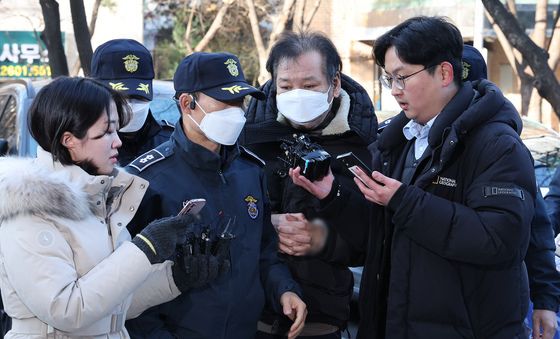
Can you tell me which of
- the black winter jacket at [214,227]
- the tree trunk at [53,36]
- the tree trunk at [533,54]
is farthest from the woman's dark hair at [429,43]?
the tree trunk at [53,36]

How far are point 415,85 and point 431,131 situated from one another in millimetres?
205

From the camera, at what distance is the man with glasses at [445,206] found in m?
2.62

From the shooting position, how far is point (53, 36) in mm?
8406

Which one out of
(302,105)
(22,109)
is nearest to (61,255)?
(302,105)

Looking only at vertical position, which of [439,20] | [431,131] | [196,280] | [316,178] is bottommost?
[196,280]

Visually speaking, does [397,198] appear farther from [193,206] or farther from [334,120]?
[334,120]

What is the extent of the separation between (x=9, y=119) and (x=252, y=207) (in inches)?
123

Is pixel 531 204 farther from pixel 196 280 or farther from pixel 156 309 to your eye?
pixel 156 309

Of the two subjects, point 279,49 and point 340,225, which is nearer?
point 340,225

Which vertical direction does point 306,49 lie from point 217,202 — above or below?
above

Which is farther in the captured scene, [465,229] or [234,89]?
[234,89]

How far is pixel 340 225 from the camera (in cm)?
323

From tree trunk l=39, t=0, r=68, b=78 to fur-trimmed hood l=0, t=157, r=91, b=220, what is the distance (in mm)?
6220

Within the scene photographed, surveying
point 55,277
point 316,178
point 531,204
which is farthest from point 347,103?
point 55,277
